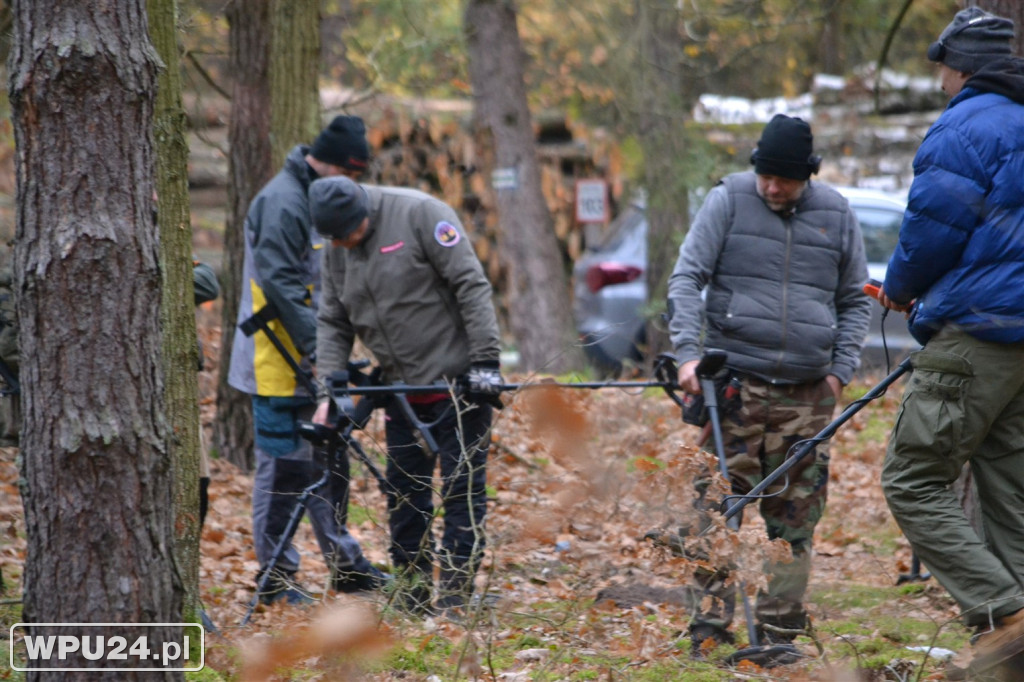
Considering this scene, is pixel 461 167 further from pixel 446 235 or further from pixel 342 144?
pixel 446 235

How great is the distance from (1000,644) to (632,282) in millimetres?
8800

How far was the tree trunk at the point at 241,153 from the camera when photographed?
860 cm

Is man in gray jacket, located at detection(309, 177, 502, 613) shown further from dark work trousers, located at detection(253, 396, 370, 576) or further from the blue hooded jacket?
the blue hooded jacket

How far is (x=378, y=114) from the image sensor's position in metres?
16.0

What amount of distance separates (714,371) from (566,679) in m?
1.49

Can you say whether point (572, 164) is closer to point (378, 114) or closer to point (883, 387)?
point (378, 114)

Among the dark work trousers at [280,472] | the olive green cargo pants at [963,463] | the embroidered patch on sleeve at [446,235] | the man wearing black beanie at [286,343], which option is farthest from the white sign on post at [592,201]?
the olive green cargo pants at [963,463]

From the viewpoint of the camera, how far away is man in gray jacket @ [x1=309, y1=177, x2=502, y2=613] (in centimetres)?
554

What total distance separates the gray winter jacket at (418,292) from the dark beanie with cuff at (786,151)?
1461 mm

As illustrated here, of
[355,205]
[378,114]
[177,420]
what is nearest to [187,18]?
[355,205]

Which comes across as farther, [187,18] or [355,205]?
[187,18]

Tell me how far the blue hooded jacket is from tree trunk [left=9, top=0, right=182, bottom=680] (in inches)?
107

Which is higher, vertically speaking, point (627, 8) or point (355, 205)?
point (627, 8)

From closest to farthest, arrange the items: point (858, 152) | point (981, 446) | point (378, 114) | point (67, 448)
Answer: point (67, 448), point (981, 446), point (378, 114), point (858, 152)
